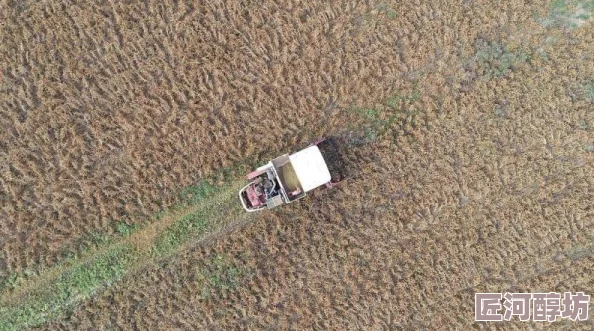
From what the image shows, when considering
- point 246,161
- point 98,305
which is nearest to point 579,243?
point 246,161

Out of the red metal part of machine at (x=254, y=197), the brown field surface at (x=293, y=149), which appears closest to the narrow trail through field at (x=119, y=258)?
the brown field surface at (x=293, y=149)

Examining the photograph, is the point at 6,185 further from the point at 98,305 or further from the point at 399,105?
the point at 399,105

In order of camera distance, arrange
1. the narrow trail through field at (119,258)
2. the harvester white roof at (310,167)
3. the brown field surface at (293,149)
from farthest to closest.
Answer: the brown field surface at (293,149)
the narrow trail through field at (119,258)
the harvester white roof at (310,167)

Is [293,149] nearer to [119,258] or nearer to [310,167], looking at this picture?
[310,167]

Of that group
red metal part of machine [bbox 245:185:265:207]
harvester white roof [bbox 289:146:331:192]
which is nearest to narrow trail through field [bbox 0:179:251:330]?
red metal part of machine [bbox 245:185:265:207]

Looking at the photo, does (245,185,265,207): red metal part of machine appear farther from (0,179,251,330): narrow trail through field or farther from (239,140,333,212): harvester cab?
(0,179,251,330): narrow trail through field

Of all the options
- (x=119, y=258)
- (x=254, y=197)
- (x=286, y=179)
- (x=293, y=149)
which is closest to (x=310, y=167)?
(x=286, y=179)

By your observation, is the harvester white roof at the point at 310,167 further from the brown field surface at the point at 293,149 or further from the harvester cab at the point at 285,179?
the brown field surface at the point at 293,149
